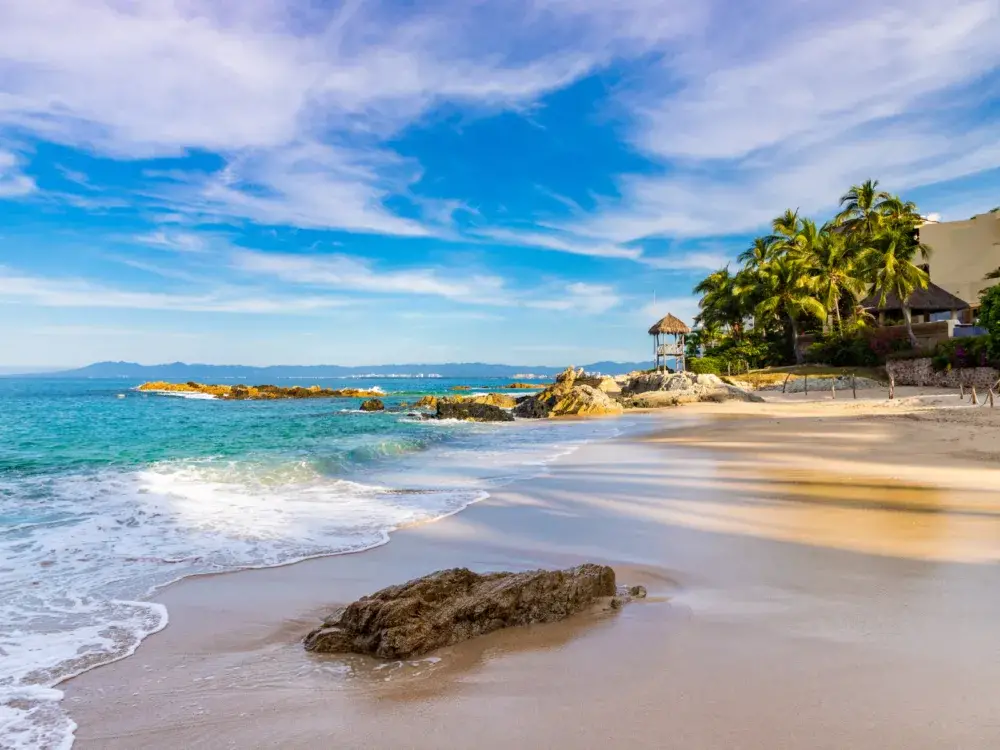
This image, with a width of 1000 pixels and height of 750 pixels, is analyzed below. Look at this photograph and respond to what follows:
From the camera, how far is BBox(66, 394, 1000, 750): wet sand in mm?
2814

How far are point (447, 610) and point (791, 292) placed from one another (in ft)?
139

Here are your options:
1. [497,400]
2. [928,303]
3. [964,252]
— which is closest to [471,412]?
[497,400]

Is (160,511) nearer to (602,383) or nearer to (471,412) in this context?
(471,412)

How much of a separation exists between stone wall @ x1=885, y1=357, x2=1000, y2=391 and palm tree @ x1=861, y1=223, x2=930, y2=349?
1.42 metres

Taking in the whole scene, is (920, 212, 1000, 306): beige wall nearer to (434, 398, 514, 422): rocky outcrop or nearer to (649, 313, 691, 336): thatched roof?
(649, 313, 691, 336): thatched roof

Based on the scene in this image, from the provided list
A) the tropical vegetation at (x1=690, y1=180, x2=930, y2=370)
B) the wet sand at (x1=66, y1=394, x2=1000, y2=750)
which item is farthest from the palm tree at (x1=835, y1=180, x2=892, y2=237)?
the wet sand at (x1=66, y1=394, x2=1000, y2=750)

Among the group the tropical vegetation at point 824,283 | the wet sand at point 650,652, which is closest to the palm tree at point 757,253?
the tropical vegetation at point 824,283

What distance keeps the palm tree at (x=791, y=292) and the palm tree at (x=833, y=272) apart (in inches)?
22.7

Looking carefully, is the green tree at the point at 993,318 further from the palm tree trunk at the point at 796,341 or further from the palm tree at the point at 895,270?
the palm tree trunk at the point at 796,341

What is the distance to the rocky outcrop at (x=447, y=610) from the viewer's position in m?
3.87

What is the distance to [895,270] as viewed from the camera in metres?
34.8

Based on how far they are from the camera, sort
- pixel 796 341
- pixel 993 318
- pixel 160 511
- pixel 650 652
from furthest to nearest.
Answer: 1. pixel 796 341
2. pixel 993 318
3. pixel 160 511
4. pixel 650 652

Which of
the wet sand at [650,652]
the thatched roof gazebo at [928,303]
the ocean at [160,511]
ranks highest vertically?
the thatched roof gazebo at [928,303]

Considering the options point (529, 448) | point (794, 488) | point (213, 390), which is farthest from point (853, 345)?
point (213, 390)
